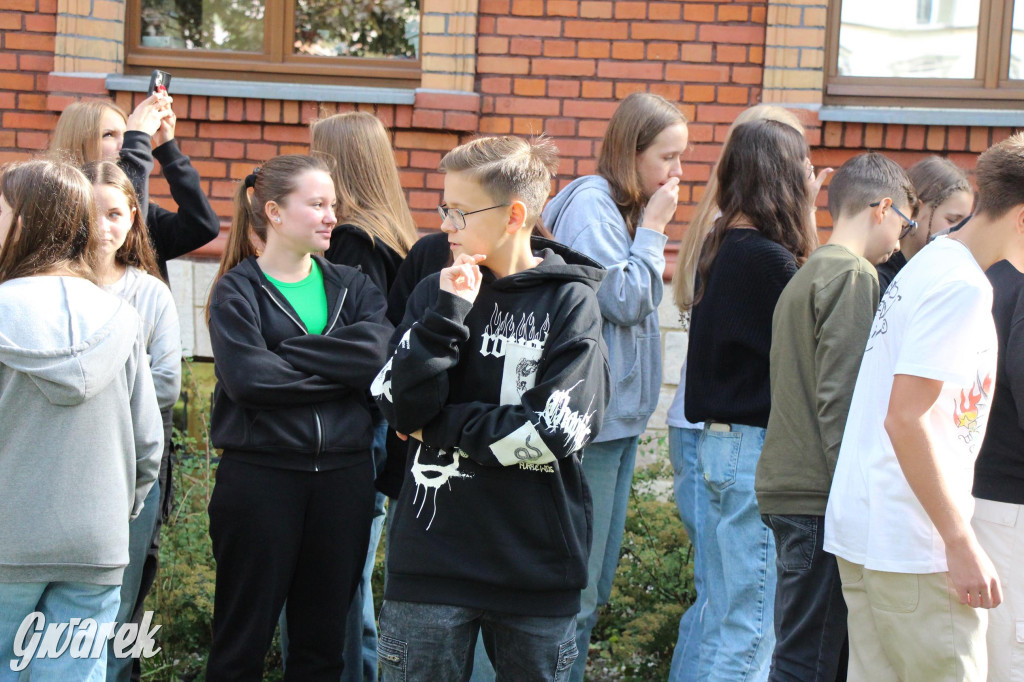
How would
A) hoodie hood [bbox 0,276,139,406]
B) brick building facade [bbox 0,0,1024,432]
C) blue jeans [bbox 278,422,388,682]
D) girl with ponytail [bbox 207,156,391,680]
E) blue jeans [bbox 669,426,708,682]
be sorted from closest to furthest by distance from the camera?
hoodie hood [bbox 0,276,139,406] < girl with ponytail [bbox 207,156,391,680] < blue jeans [bbox 669,426,708,682] < blue jeans [bbox 278,422,388,682] < brick building facade [bbox 0,0,1024,432]

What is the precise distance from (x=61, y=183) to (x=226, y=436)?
0.87 meters

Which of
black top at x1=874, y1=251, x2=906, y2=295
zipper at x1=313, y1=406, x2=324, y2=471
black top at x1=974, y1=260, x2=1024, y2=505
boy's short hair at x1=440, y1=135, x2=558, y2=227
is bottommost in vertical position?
zipper at x1=313, y1=406, x2=324, y2=471

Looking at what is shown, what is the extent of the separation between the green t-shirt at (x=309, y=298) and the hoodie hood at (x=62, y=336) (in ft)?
2.09

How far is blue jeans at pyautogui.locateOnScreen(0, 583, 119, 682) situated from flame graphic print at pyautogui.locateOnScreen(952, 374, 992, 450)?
2.14 metres

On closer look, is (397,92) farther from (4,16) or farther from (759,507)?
(759,507)

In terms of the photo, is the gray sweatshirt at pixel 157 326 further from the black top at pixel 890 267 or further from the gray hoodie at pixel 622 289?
the black top at pixel 890 267

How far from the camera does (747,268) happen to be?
3102mm

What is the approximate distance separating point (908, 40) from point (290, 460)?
171 inches

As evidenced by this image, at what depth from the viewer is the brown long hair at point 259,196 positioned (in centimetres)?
333

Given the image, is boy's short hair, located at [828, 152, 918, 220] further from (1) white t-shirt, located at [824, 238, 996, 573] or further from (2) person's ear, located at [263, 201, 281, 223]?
(2) person's ear, located at [263, 201, 281, 223]

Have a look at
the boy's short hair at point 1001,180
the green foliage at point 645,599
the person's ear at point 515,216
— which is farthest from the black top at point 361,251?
the boy's short hair at point 1001,180

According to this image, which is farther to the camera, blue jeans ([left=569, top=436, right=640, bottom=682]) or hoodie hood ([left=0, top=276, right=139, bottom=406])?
blue jeans ([left=569, top=436, right=640, bottom=682])

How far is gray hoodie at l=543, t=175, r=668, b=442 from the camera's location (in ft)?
10.5

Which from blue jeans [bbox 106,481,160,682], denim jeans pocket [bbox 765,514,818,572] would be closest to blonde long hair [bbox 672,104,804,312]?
denim jeans pocket [bbox 765,514,818,572]
